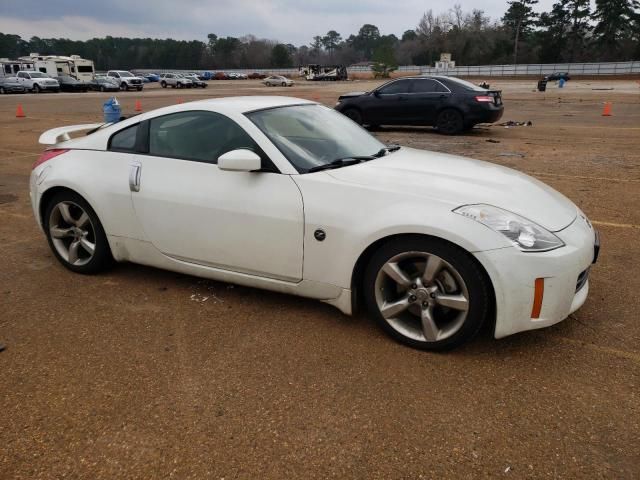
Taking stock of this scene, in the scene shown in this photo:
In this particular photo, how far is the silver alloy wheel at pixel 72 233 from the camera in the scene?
4125 millimetres

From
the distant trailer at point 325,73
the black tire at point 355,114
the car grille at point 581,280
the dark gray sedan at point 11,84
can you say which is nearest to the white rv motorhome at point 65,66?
the dark gray sedan at point 11,84

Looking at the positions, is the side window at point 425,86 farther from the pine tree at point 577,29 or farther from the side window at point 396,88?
the pine tree at point 577,29

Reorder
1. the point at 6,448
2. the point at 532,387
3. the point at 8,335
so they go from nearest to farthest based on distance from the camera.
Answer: the point at 6,448 < the point at 532,387 < the point at 8,335

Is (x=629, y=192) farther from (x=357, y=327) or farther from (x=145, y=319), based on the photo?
(x=145, y=319)

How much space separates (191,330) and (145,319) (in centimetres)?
39

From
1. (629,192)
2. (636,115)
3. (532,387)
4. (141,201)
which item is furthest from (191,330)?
(636,115)

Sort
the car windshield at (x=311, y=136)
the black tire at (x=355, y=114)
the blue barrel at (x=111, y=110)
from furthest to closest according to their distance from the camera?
the blue barrel at (x=111, y=110), the black tire at (x=355, y=114), the car windshield at (x=311, y=136)

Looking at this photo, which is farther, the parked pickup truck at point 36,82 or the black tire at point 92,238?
the parked pickup truck at point 36,82

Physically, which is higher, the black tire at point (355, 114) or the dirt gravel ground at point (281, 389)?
the black tire at point (355, 114)

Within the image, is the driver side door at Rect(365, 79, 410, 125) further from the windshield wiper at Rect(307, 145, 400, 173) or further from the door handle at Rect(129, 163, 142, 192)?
the door handle at Rect(129, 163, 142, 192)

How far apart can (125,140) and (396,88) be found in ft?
35.0

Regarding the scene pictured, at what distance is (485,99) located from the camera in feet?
41.5

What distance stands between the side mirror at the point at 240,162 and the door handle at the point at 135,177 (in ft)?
2.73

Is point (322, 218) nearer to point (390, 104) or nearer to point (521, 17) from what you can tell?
point (390, 104)
